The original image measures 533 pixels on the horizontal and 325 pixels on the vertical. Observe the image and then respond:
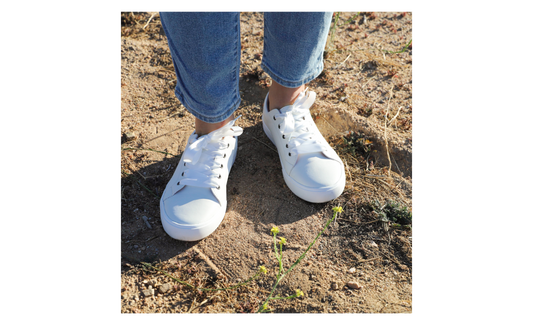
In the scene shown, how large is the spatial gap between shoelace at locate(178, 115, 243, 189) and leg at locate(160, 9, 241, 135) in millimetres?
156

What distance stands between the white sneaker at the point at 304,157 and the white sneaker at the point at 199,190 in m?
0.39

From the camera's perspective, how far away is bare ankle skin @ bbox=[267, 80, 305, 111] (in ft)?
7.54

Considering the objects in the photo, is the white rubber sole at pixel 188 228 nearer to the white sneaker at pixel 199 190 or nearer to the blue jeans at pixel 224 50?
the white sneaker at pixel 199 190

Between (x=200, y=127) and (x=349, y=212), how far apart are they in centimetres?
112

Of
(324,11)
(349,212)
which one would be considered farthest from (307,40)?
(349,212)

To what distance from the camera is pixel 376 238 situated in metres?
2.14

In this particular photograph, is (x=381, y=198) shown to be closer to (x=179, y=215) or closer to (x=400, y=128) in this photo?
(x=400, y=128)

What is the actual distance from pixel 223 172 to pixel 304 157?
1.78 ft

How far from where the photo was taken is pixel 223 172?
2.23m

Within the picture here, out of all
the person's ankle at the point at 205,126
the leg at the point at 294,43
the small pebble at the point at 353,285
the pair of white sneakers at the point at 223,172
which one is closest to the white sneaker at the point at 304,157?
the pair of white sneakers at the point at 223,172

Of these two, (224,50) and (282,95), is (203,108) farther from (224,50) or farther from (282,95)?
(282,95)

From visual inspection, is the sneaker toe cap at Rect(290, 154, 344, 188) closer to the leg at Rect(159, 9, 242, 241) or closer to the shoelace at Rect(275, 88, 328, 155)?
the shoelace at Rect(275, 88, 328, 155)

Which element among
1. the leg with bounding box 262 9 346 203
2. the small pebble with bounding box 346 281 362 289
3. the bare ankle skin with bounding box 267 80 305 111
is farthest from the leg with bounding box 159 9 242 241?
the small pebble with bounding box 346 281 362 289

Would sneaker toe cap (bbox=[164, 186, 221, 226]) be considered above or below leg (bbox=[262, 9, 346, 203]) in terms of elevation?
below
